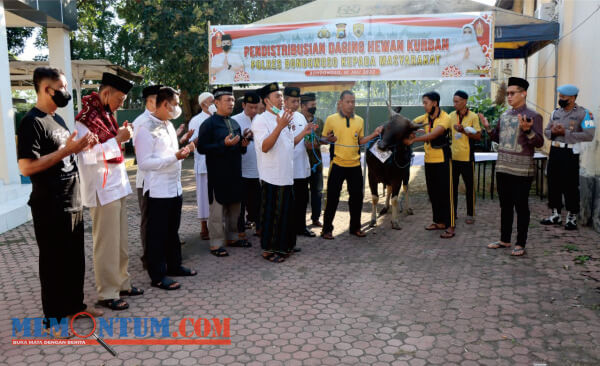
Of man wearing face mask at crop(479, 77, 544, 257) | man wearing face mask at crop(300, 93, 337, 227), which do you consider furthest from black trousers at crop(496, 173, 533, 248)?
man wearing face mask at crop(300, 93, 337, 227)

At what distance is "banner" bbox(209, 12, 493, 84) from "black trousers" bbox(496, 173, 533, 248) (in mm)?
2162

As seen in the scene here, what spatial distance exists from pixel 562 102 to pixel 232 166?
450 cm

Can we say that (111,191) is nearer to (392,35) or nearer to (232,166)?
(232,166)

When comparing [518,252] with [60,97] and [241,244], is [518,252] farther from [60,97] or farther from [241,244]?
[60,97]

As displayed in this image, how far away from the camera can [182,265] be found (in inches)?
213

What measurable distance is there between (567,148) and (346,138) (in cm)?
308

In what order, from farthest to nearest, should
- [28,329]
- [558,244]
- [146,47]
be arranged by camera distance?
[146,47] → [558,244] → [28,329]

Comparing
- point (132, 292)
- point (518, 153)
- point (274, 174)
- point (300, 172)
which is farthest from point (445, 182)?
point (132, 292)

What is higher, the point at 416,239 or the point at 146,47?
the point at 146,47

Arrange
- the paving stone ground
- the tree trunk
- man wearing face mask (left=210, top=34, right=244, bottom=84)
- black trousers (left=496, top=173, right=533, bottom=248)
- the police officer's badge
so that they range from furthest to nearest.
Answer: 1. the tree trunk
2. man wearing face mask (left=210, top=34, right=244, bottom=84)
3. the police officer's badge
4. black trousers (left=496, top=173, right=533, bottom=248)
5. the paving stone ground

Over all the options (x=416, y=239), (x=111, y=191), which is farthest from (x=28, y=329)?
(x=416, y=239)

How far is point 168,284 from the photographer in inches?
183

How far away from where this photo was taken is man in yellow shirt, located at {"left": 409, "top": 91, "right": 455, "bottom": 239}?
6.46 meters

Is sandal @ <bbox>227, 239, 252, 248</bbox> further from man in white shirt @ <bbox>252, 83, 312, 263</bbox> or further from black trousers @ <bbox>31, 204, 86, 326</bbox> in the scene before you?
black trousers @ <bbox>31, 204, 86, 326</bbox>
